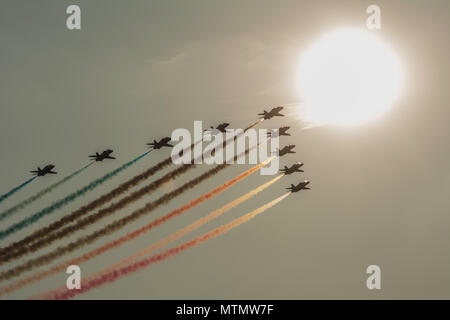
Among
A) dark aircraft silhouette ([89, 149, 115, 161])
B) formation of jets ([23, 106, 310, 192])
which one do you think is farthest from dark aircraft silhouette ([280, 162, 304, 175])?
dark aircraft silhouette ([89, 149, 115, 161])

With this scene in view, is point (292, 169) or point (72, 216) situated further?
point (292, 169)

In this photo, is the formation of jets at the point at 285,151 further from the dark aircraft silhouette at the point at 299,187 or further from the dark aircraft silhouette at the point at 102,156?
the dark aircraft silhouette at the point at 102,156

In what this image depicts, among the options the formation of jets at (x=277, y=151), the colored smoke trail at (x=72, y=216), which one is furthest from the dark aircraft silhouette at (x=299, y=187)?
Result: the colored smoke trail at (x=72, y=216)

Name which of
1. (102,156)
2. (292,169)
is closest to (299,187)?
(292,169)

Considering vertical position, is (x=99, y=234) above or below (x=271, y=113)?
below

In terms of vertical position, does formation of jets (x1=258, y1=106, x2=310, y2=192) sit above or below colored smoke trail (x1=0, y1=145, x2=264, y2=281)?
above

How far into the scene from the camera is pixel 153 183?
10400 centimetres

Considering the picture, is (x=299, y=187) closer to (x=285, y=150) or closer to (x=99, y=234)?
(x=285, y=150)

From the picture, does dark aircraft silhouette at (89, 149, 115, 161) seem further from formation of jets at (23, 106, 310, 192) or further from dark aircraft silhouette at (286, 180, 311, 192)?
dark aircraft silhouette at (286, 180, 311, 192)

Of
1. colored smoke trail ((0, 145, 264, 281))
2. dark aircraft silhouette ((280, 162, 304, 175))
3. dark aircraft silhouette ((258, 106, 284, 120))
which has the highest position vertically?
dark aircraft silhouette ((258, 106, 284, 120))

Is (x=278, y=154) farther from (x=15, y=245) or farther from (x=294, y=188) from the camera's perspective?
(x=15, y=245)

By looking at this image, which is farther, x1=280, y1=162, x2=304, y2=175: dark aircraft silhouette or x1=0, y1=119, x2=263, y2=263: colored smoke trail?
x1=280, y1=162, x2=304, y2=175: dark aircraft silhouette
